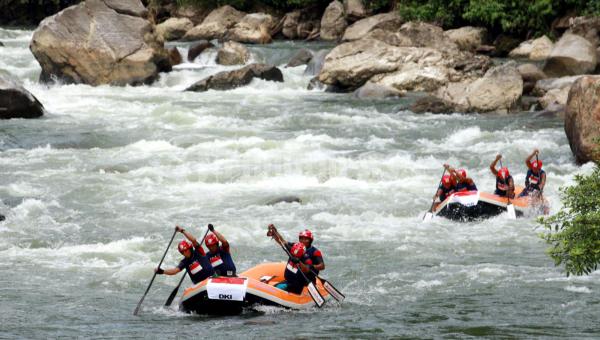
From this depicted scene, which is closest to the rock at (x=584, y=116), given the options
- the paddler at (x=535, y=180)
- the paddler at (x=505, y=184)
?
the paddler at (x=535, y=180)

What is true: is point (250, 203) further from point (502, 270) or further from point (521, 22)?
point (521, 22)

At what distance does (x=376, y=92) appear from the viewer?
2652 cm

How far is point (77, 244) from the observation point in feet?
46.2

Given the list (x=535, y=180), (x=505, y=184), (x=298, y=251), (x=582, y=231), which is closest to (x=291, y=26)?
(x=535, y=180)

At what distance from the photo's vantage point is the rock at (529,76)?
84.1ft

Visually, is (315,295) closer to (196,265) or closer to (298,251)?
(298,251)

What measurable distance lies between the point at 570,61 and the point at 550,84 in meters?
1.71

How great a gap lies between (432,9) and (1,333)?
28.2m

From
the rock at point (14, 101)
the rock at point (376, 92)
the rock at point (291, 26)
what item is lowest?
the rock at point (291, 26)

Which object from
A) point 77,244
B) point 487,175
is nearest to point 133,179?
point 77,244

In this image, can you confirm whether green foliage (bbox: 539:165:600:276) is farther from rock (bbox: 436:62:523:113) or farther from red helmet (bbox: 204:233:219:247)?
rock (bbox: 436:62:523:113)

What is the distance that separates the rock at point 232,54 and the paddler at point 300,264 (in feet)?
71.4

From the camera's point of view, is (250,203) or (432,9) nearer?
(250,203)

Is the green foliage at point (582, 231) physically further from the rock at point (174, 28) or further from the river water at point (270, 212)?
the rock at point (174, 28)
